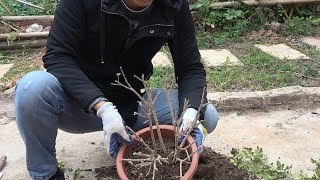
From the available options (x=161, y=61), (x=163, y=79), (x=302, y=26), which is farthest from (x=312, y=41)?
(x=163, y=79)

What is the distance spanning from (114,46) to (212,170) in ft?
2.38

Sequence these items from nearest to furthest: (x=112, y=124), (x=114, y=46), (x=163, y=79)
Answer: (x=112, y=124)
(x=114, y=46)
(x=163, y=79)

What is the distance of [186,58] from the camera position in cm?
223

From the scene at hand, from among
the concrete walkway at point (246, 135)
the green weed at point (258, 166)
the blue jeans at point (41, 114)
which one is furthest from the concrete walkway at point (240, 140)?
the blue jeans at point (41, 114)

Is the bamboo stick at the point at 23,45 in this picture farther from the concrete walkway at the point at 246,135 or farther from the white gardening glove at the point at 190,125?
the white gardening glove at the point at 190,125

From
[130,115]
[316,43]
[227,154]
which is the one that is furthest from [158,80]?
[316,43]

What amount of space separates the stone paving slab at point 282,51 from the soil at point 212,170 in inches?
82.2

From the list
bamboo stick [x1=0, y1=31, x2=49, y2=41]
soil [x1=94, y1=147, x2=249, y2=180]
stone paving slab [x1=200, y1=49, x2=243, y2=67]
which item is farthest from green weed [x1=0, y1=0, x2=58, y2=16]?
soil [x1=94, y1=147, x2=249, y2=180]

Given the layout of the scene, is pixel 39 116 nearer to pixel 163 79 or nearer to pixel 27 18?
pixel 163 79

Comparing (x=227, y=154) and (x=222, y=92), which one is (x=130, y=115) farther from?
(x=222, y=92)

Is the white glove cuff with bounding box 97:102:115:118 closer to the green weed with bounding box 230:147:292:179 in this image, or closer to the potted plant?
the potted plant

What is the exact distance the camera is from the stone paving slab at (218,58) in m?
4.09

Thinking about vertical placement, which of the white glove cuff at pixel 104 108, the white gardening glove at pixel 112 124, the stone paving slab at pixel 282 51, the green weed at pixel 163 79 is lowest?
the stone paving slab at pixel 282 51

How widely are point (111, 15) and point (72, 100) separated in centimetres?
43
